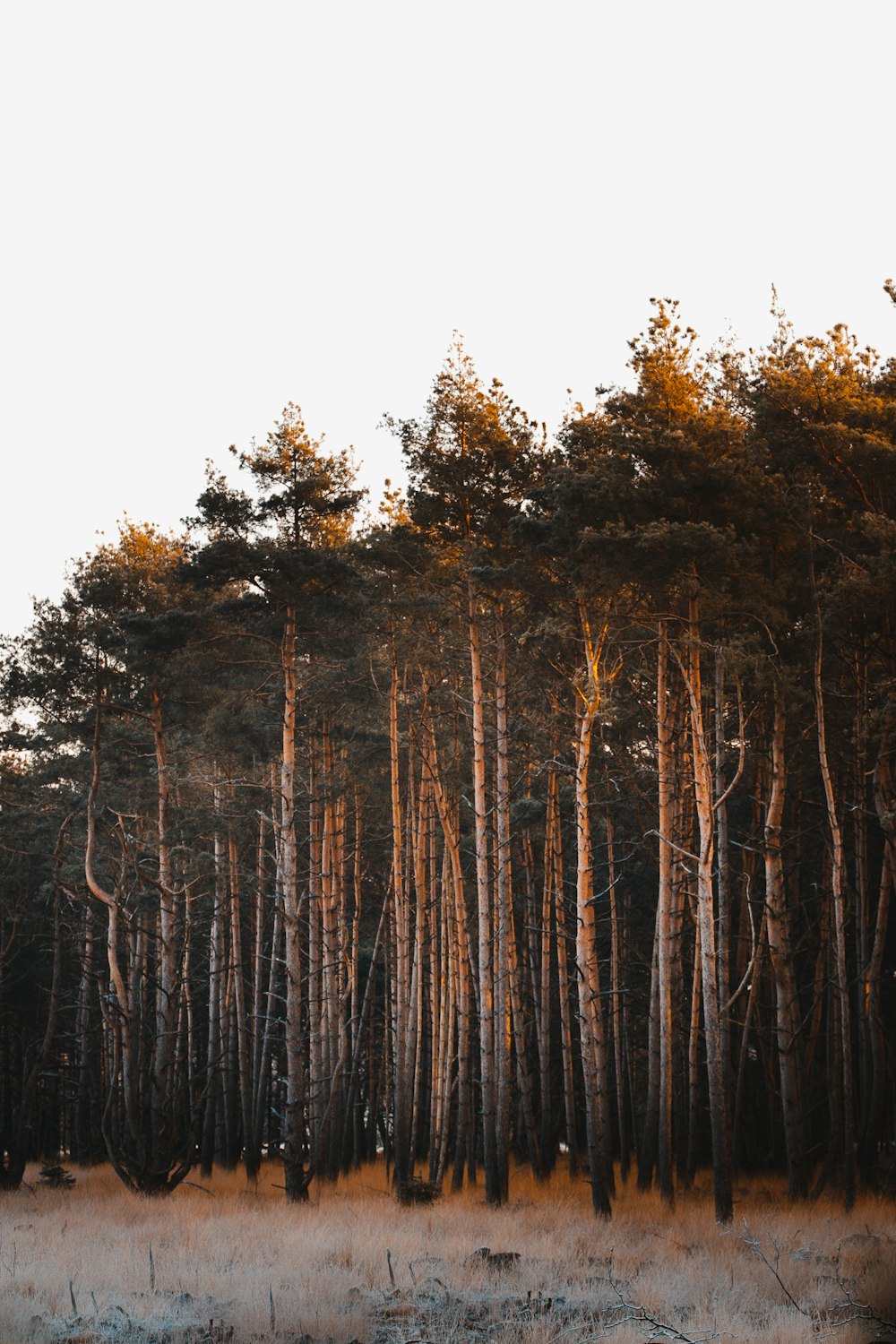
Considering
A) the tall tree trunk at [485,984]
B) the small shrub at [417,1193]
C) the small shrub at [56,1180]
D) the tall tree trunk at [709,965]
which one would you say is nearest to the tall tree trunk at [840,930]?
the tall tree trunk at [709,965]

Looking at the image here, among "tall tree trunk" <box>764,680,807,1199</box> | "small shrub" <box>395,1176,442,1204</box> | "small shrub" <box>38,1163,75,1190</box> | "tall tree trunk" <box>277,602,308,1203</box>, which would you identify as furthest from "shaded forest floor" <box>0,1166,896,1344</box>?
"small shrub" <box>38,1163,75,1190</box>

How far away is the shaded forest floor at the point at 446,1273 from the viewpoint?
8.45 m

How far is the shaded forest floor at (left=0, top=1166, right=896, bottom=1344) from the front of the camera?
8.45 metres

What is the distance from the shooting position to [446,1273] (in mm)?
11266

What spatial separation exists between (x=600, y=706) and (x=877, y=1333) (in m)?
9.27

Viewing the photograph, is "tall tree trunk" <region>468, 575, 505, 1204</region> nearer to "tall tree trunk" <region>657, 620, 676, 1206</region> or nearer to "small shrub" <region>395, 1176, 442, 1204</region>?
"small shrub" <region>395, 1176, 442, 1204</region>

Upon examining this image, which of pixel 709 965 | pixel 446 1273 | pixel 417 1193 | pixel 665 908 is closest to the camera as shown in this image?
pixel 446 1273

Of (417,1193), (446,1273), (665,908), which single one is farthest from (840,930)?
(417,1193)

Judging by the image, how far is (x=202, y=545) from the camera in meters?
18.2

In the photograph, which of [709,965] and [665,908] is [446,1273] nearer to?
[709,965]

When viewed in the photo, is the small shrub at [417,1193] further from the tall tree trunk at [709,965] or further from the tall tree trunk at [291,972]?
the tall tree trunk at [709,965]

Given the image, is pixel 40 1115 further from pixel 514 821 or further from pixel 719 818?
pixel 719 818

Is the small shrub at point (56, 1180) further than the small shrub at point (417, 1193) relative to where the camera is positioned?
Yes

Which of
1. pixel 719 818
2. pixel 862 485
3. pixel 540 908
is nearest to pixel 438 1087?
pixel 540 908
